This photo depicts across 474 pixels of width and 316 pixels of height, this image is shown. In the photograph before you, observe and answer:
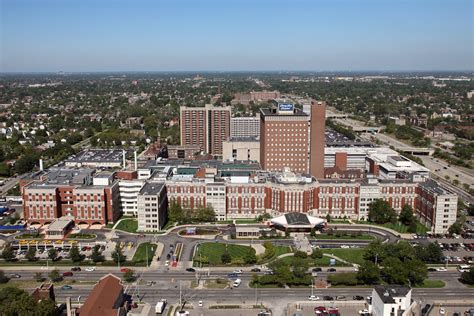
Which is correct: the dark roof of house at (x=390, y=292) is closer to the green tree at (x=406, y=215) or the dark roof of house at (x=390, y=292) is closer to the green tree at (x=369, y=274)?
the green tree at (x=369, y=274)

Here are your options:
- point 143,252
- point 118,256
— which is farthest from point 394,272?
point 118,256

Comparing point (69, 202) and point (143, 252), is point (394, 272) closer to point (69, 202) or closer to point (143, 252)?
point (143, 252)

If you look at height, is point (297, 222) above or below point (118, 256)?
above

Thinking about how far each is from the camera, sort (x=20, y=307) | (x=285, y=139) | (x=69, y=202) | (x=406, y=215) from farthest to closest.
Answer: (x=285, y=139), (x=69, y=202), (x=406, y=215), (x=20, y=307)

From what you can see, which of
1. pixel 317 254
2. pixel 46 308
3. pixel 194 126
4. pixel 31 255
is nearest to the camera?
pixel 46 308

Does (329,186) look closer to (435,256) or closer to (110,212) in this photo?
(435,256)

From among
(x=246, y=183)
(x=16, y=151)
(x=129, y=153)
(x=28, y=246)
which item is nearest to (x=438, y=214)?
(x=246, y=183)

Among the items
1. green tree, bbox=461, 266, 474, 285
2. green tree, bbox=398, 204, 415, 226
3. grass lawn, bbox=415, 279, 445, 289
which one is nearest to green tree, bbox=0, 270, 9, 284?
grass lawn, bbox=415, 279, 445, 289
